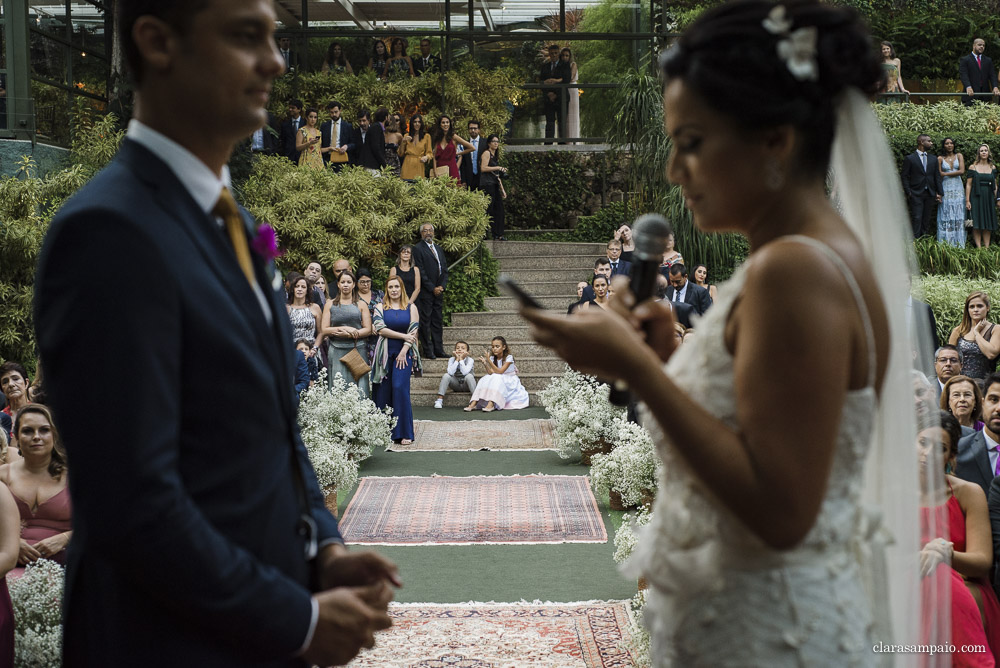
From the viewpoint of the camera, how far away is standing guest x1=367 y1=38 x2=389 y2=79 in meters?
23.3

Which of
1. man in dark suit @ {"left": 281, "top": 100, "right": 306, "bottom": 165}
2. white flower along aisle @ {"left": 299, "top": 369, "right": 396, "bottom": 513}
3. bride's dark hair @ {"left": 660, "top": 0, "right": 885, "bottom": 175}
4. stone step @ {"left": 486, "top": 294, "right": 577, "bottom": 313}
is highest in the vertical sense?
man in dark suit @ {"left": 281, "top": 100, "right": 306, "bottom": 165}

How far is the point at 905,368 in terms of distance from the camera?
2.04m

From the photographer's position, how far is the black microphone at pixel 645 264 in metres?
1.92

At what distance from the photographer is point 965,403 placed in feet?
23.1

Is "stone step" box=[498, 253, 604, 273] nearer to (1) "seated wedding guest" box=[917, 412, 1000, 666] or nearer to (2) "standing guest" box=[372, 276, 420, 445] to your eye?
(2) "standing guest" box=[372, 276, 420, 445]

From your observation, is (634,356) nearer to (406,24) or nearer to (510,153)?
(510,153)

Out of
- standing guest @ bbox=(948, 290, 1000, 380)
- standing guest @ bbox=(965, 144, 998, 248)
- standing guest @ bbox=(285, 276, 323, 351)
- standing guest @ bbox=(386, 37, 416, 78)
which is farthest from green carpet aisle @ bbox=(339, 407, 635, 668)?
standing guest @ bbox=(386, 37, 416, 78)

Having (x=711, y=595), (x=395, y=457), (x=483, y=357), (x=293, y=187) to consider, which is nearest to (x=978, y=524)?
(x=711, y=595)

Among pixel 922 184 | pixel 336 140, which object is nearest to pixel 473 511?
pixel 336 140

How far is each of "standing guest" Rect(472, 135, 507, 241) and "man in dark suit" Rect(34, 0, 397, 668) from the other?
18.0 m

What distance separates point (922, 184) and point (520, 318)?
27.7 ft

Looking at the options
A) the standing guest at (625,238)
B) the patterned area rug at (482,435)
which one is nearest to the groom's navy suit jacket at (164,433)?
the patterned area rug at (482,435)

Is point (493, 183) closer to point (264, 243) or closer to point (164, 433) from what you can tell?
point (264, 243)

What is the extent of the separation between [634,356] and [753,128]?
44 centimetres
